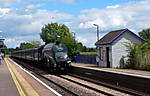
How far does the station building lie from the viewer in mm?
37812

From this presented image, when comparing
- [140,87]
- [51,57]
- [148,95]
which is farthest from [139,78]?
[51,57]

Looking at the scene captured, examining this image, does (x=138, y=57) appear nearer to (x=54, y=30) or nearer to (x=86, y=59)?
(x=86, y=59)

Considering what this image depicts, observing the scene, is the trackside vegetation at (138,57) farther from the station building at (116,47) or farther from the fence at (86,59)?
the fence at (86,59)

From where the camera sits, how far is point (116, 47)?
125 feet

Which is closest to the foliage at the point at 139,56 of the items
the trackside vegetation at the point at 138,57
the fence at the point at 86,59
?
the trackside vegetation at the point at 138,57

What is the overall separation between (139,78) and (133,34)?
25155 millimetres

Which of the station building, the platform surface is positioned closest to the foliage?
the station building

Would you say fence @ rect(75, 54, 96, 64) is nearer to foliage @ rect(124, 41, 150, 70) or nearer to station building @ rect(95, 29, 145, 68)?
station building @ rect(95, 29, 145, 68)

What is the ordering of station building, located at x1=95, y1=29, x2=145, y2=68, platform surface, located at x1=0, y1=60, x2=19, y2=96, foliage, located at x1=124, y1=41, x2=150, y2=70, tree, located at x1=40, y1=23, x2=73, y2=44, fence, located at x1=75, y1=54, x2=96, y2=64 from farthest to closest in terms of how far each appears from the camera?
tree, located at x1=40, y1=23, x2=73, y2=44 → fence, located at x1=75, y1=54, x2=96, y2=64 → station building, located at x1=95, y1=29, x2=145, y2=68 → foliage, located at x1=124, y1=41, x2=150, y2=70 → platform surface, located at x1=0, y1=60, x2=19, y2=96

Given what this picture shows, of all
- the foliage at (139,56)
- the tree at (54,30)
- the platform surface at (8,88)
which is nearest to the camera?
the platform surface at (8,88)

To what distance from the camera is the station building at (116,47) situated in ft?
124

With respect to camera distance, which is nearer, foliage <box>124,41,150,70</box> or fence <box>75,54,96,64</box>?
foliage <box>124,41,150,70</box>

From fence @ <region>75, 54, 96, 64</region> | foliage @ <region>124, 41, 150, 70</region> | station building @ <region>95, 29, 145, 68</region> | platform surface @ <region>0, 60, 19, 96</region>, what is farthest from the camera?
fence @ <region>75, 54, 96, 64</region>

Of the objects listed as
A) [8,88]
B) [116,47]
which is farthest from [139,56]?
[8,88]
